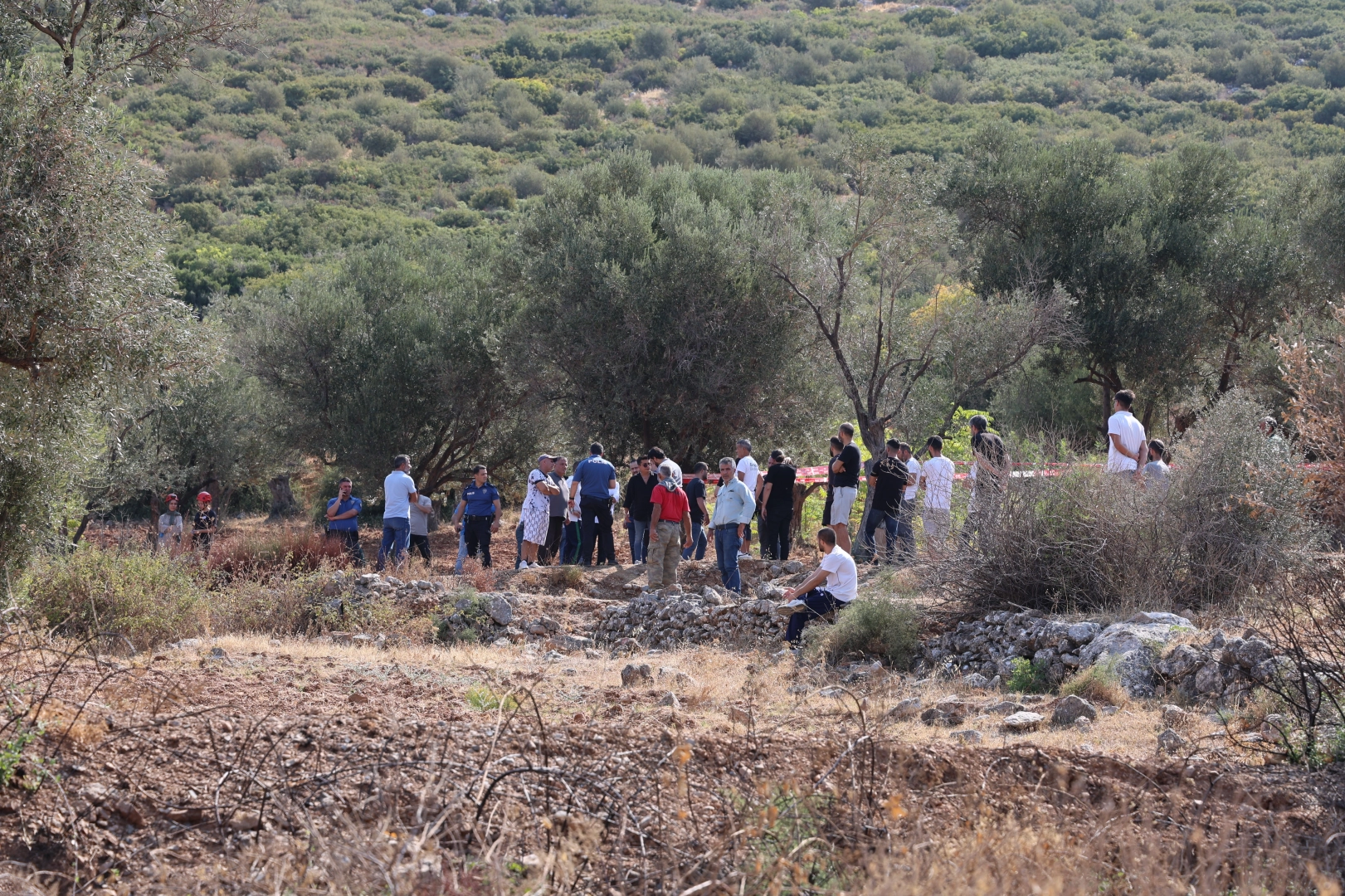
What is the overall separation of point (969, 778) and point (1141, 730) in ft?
5.20

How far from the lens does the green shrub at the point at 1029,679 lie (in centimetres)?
810

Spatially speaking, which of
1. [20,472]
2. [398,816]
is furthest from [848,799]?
[20,472]

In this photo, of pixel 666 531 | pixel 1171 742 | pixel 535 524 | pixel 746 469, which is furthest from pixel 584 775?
pixel 535 524

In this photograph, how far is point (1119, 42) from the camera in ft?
198

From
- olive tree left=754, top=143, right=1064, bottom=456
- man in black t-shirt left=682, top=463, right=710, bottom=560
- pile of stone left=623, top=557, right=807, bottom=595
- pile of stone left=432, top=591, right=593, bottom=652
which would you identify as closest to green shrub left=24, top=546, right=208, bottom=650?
pile of stone left=432, top=591, right=593, bottom=652

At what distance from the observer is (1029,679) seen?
814cm

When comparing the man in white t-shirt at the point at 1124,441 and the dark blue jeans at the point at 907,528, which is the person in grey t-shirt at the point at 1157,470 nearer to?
the man in white t-shirt at the point at 1124,441

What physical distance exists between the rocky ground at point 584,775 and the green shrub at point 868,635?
1.41 meters

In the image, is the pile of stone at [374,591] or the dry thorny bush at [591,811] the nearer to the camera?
the dry thorny bush at [591,811]

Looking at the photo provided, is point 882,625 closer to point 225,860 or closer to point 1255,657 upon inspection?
point 1255,657

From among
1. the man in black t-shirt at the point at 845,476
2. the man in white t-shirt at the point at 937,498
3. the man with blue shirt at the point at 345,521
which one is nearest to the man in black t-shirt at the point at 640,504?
the man in black t-shirt at the point at 845,476

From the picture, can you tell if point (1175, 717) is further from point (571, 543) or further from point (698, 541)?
point (571, 543)

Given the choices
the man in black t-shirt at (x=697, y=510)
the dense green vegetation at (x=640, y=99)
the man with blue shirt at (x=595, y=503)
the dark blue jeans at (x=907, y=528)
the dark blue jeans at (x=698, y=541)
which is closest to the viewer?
the dark blue jeans at (x=907, y=528)

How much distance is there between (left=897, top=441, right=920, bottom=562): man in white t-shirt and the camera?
1099 cm
